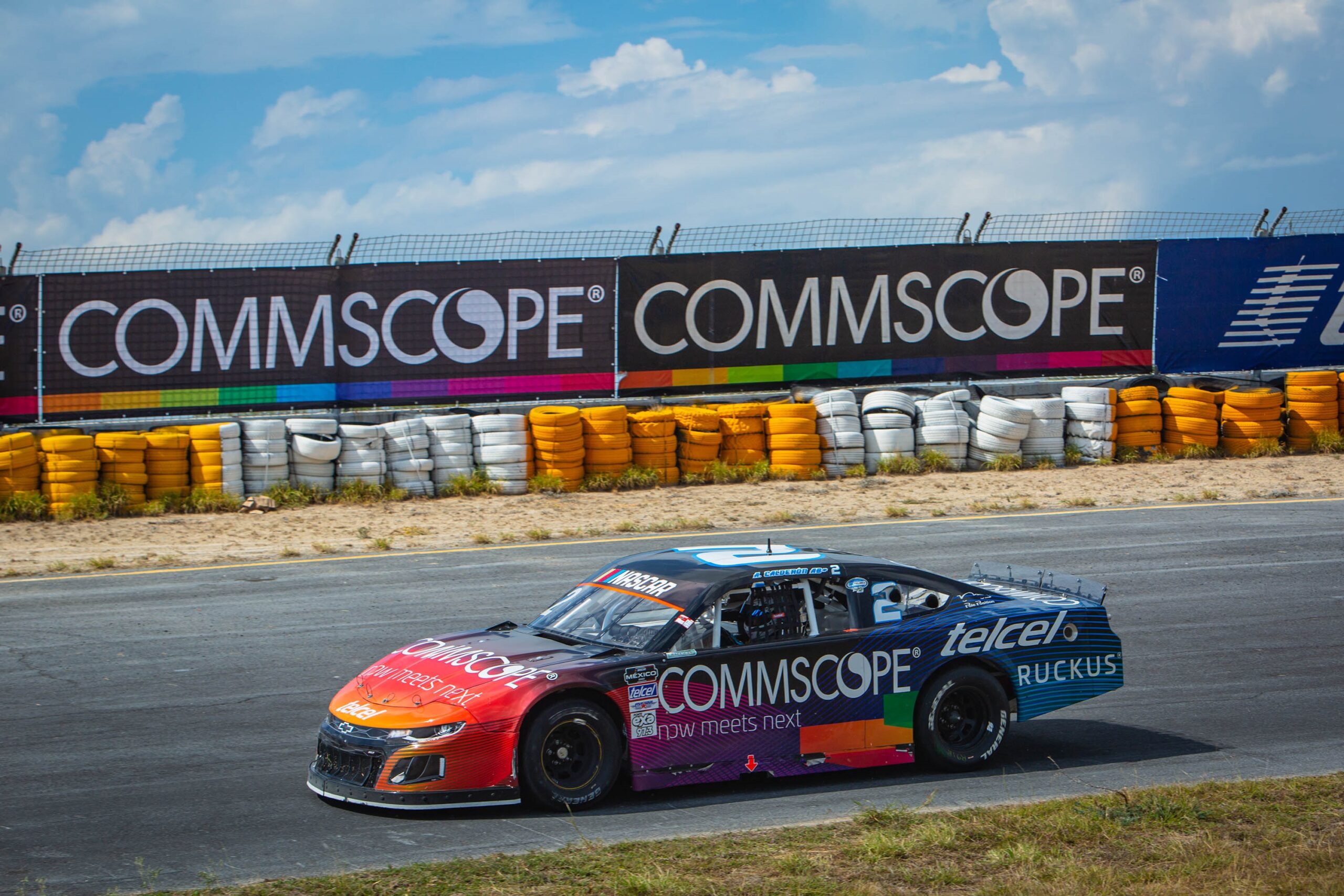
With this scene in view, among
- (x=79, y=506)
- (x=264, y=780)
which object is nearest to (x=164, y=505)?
(x=79, y=506)

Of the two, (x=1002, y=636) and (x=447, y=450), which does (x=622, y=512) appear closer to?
(x=447, y=450)

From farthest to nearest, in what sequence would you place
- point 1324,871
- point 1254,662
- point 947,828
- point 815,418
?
point 815,418 < point 1254,662 < point 947,828 < point 1324,871

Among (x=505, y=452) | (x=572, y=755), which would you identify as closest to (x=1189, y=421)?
(x=505, y=452)

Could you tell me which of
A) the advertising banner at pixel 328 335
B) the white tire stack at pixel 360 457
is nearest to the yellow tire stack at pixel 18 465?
the advertising banner at pixel 328 335

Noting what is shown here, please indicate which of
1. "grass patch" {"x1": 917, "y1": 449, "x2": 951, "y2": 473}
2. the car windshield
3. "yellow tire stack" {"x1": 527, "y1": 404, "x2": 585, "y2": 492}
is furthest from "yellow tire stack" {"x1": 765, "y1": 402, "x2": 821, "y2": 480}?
the car windshield

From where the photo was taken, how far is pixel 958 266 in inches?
806

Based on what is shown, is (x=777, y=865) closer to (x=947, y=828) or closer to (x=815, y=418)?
(x=947, y=828)

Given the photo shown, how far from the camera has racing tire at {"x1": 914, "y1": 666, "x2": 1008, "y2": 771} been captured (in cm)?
735

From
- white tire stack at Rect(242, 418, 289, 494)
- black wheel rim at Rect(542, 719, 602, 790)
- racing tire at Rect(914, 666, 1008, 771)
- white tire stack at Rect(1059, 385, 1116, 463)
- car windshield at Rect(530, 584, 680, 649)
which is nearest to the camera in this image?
black wheel rim at Rect(542, 719, 602, 790)

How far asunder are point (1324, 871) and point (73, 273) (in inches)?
673

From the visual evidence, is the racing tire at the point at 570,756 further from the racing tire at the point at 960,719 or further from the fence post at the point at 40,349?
the fence post at the point at 40,349

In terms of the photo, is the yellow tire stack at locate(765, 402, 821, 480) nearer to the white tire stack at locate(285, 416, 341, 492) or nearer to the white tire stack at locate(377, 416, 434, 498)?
the white tire stack at locate(377, 416, 434, 498)

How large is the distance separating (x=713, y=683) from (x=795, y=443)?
473 inches

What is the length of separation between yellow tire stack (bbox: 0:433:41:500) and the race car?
11341 mm
